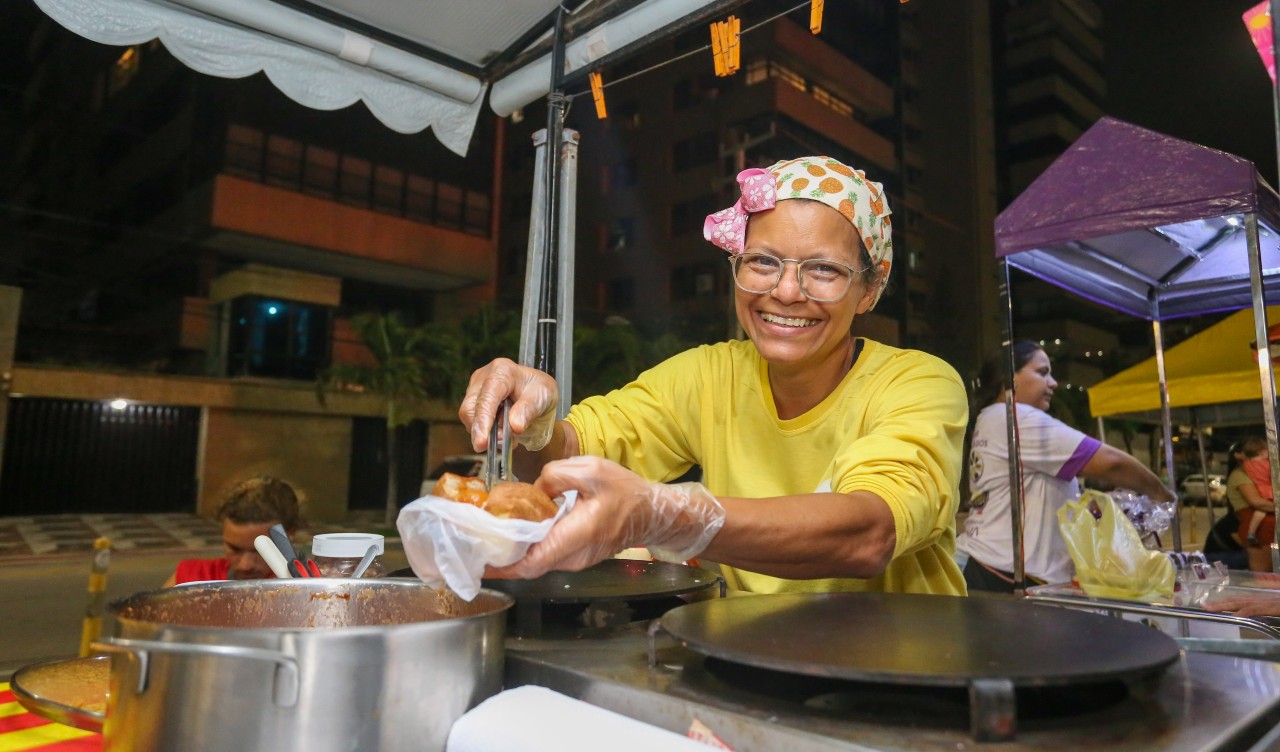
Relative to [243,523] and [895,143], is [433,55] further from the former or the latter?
[895,143]

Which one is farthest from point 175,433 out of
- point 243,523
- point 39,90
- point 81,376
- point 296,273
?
point 243,523

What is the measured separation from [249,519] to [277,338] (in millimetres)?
19947

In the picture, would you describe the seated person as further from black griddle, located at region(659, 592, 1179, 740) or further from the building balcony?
the building balcony

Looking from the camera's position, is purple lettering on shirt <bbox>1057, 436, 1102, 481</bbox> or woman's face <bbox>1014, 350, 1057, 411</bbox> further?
woman's face <bbox>1014, 350, 1057, 411</bbox>

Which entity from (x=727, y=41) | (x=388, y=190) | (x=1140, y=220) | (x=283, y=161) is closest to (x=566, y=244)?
(x=727, y=41)

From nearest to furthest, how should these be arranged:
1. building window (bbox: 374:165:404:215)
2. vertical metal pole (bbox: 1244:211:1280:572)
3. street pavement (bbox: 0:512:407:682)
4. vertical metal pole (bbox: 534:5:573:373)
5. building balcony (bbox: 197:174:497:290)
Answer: vertical metal pole (bbox: 1244:211:1280:572) → vertical metal pole (bbox: 534:5:573:373) → street pavement (bbox: 0:512:407:682) → building balcony (bbox: 197:174:497:290) → building window (bbox: 374:165:404:215)

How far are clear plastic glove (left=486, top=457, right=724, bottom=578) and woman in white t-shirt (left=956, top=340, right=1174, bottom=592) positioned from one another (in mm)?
2522

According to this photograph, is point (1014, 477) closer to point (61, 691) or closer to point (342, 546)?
point (342, 546)

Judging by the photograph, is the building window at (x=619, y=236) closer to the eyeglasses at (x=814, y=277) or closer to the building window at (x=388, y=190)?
the building window at (x=388, y=190)

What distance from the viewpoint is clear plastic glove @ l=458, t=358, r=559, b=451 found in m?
1.38

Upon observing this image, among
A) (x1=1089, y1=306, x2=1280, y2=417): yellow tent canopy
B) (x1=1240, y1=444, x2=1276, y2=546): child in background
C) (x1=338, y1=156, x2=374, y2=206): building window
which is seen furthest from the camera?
(x1=338, y1=156, x2=374, y2=206): building window

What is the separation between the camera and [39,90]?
24.6 metres

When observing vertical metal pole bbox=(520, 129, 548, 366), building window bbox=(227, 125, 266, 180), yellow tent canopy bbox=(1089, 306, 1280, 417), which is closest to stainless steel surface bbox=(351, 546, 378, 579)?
vertical metal pole bbox=(520, 129, 548, 366)

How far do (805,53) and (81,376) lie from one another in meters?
26.9
